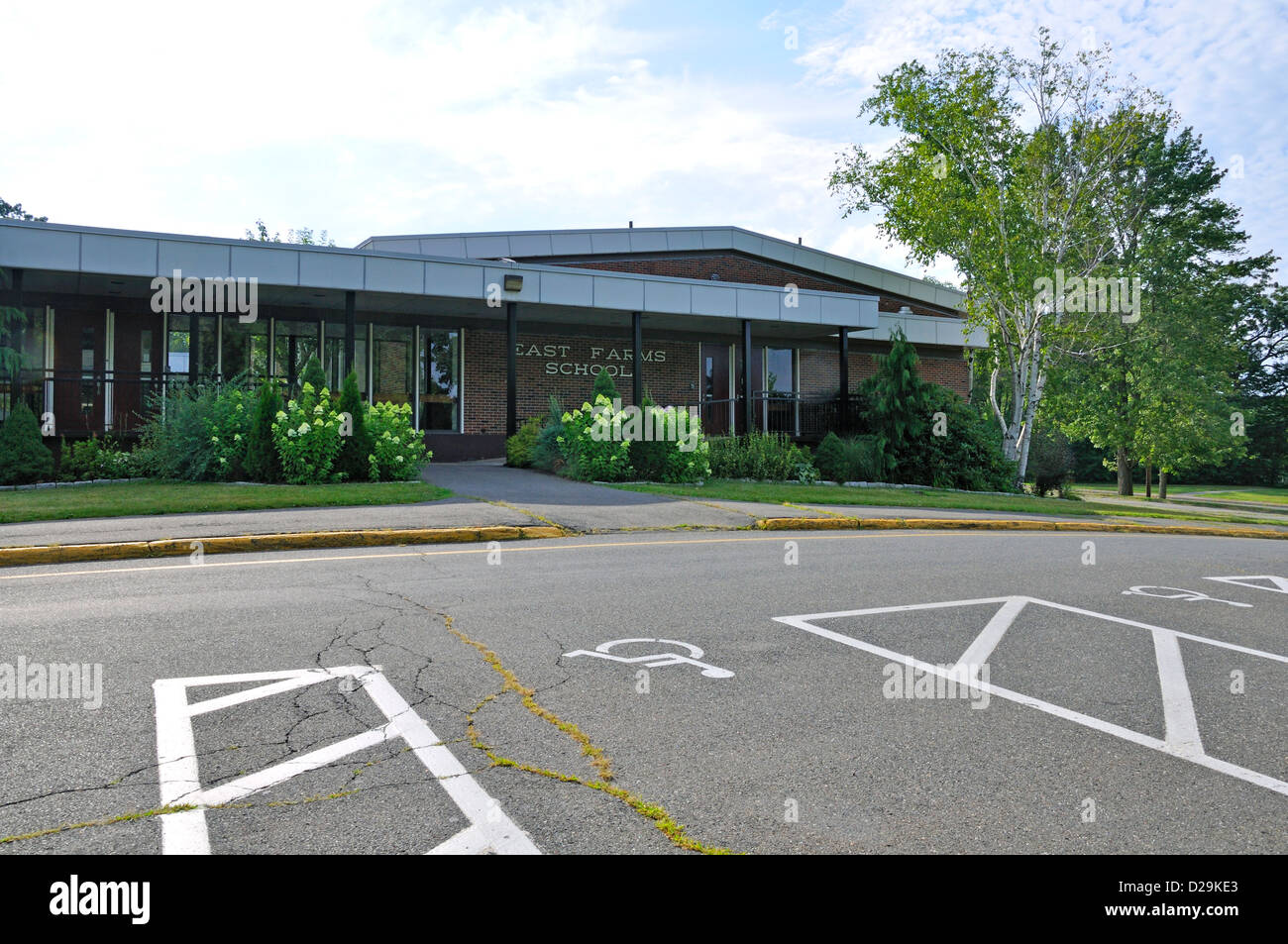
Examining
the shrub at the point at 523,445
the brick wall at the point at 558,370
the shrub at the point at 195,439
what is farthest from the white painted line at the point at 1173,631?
the brick wall at the point at 558,370

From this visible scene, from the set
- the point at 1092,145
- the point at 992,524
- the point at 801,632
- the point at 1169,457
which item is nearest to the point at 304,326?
the point at 992,524

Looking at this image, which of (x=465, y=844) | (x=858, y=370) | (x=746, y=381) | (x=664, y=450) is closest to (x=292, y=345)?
A: (x=664, y=450)

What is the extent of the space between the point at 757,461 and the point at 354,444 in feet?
29.8

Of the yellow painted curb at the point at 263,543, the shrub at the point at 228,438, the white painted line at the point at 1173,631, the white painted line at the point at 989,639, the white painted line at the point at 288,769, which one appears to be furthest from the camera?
the shrub at the point at 228,438

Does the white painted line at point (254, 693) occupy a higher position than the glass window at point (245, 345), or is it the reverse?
the glass window at point (245, 345)

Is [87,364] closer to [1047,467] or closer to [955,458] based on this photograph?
[955,458]

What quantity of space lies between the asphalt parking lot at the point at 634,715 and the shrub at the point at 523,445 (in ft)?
40.3

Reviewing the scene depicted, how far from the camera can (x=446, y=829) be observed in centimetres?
323

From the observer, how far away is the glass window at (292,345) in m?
23.0

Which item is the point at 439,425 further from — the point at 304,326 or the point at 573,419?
the point at 573,419

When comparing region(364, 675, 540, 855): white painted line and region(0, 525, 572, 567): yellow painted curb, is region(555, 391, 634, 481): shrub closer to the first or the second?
region(0, 525, 572, 567): yellow painted curb

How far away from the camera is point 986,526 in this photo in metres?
15.4

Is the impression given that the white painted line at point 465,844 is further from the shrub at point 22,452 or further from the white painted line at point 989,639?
the shrub at point 22,452

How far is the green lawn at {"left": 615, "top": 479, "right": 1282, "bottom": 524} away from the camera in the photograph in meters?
16.8
